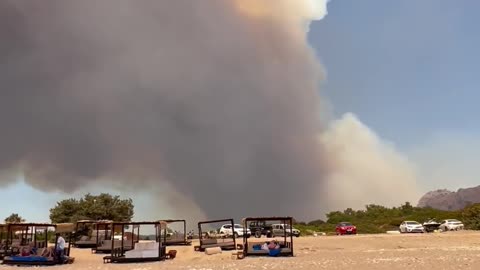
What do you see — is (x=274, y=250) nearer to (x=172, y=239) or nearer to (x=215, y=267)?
(x=215, y=267)

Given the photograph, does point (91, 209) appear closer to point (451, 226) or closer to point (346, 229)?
point (346, 229)

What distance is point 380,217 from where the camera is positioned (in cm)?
10606

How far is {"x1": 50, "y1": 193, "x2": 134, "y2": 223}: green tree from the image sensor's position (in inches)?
3098

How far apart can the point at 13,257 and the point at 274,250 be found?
54.6 feet

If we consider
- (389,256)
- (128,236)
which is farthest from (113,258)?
(389,256)

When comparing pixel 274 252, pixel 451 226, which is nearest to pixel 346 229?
pixel 451 226

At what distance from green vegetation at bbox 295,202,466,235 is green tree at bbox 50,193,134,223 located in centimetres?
2868

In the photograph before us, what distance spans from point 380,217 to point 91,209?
58.0 meters

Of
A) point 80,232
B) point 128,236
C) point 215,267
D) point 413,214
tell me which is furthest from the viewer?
point 413,214

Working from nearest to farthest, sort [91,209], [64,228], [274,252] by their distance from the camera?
[64,228] < [274,252] < [91,209]

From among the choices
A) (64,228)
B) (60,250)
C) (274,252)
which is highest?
(64,228)

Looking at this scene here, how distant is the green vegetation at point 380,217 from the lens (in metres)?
81.3

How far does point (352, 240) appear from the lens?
164 feet

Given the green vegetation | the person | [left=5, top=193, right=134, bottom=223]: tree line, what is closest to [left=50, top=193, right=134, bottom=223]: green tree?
[left=5, top=193, right=134, bottom=223]: tree line
